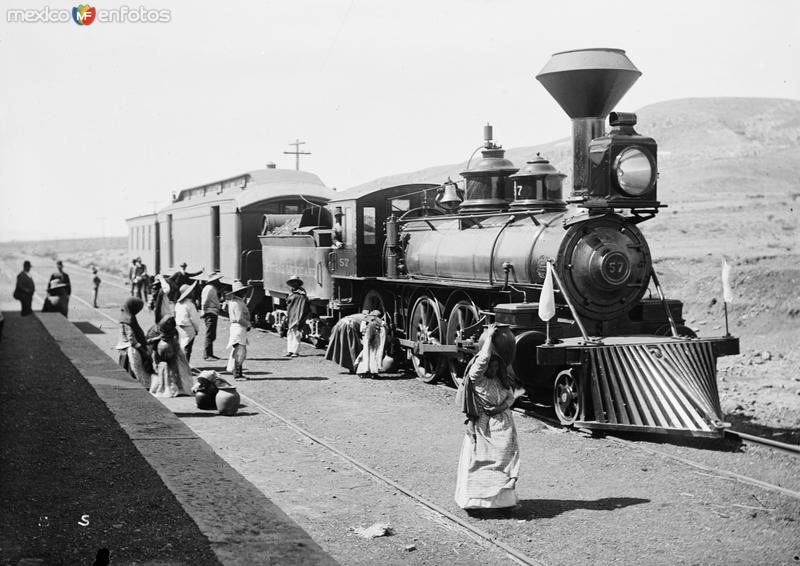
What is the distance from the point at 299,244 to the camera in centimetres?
1736

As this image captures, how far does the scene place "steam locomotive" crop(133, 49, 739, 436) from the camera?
9.02 meters

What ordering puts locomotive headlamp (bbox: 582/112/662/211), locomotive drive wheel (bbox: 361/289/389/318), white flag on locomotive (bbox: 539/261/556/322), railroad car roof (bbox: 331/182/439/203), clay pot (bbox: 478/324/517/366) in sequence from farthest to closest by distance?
railroad car roof (bbox: 331/182/439/203) < locomotive drive wheel (bbox: 361/289/389/318) < locomotive headlamp (bbox: 582/112/662/211) < white flag on locomotive (bbox: 539/261/556/322) < clay pot (bbox: 478/324/517/366)

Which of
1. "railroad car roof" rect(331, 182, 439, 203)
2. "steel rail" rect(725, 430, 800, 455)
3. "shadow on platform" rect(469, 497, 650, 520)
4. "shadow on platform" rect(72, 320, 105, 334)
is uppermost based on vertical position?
"railroad car roof" rect(331, 182, 439, 203)

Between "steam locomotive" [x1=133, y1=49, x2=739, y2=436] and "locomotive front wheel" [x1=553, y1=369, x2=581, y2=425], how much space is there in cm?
2

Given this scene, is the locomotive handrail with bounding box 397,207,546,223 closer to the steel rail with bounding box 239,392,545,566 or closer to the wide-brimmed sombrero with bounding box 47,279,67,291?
Answer: the steel rail with bounding box 239,392,545,566

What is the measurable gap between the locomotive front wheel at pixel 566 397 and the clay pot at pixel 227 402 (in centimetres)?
389

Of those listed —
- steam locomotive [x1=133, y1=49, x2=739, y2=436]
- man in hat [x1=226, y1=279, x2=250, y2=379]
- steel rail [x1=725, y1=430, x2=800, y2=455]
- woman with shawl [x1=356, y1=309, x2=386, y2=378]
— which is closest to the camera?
steel rail [x1=725, y1=430, x2=800, y2=455]

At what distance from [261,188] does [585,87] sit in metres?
13.1

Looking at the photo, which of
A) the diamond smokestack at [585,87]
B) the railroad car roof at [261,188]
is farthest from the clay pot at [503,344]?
the railroad car roof at [261,188]

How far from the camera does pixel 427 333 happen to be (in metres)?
12.9

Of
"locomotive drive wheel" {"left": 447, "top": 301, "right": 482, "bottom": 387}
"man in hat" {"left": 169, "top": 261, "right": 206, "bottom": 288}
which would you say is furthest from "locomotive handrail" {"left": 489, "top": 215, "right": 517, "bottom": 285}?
"man in hat" {"left": 169, "top": 261, "right": 206, "bottom": 288}

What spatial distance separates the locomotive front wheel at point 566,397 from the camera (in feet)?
30.7

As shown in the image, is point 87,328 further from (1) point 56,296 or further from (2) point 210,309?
(2) point 210,309

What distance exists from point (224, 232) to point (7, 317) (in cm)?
564
